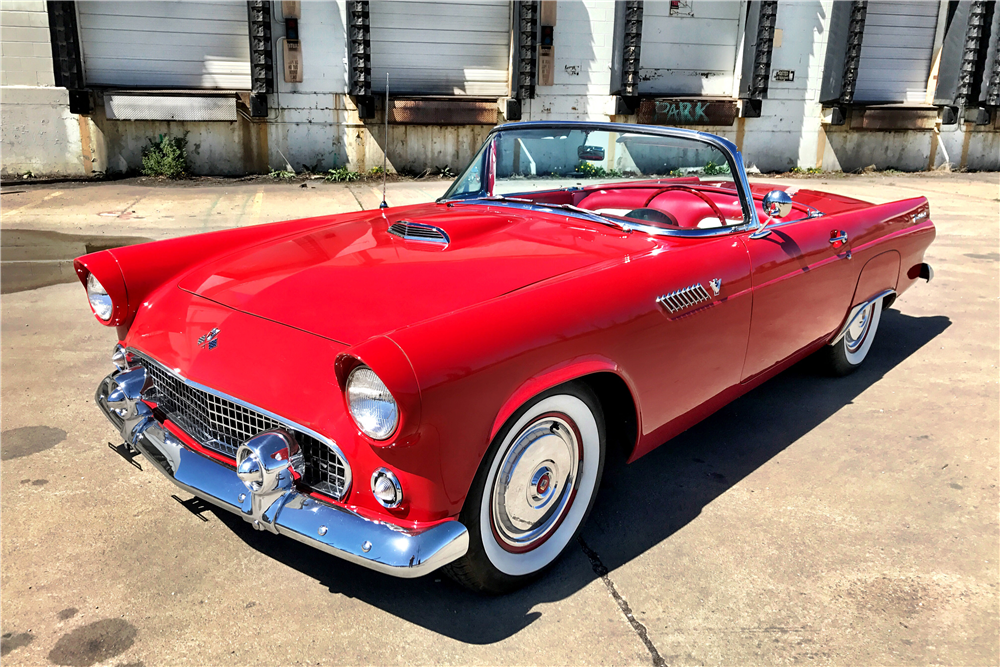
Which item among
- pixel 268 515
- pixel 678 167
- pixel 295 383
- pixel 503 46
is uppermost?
pixel 503 46

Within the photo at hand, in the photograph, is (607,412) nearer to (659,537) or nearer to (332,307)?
(659,537)

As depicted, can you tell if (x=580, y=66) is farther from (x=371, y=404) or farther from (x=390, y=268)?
(x=371, y=404)

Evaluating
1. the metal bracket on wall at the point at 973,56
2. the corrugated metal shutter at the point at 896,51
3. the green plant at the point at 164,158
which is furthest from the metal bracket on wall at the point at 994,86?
the green plant at the point at 164,158

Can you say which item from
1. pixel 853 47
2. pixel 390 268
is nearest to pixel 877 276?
pixel 390 268

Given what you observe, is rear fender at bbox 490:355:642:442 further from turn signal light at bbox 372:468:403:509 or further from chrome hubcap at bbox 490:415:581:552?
turn signal light at bbox 372:468:403:509

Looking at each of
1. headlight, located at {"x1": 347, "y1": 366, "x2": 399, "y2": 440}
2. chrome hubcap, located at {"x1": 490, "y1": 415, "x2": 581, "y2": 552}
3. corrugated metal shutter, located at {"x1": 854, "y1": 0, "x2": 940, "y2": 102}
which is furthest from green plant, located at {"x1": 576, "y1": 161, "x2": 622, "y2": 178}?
corrugated metal shutter, located at {"x1": 854, "y1": 0, "x2": 940, "y2": 102}

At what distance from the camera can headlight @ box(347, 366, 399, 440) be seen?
1849mm

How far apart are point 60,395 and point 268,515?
224 centimetres

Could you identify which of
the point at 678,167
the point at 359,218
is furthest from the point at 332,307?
the point at 678,167

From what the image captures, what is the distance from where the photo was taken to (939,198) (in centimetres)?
1197

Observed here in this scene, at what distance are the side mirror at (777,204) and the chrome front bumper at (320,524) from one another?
2.04 meters

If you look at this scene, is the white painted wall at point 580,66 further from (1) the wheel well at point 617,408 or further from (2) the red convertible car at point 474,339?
(1) the wheel well at point 617,408

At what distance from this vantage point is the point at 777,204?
320cm

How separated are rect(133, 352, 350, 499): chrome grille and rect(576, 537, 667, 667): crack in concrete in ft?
3.01
